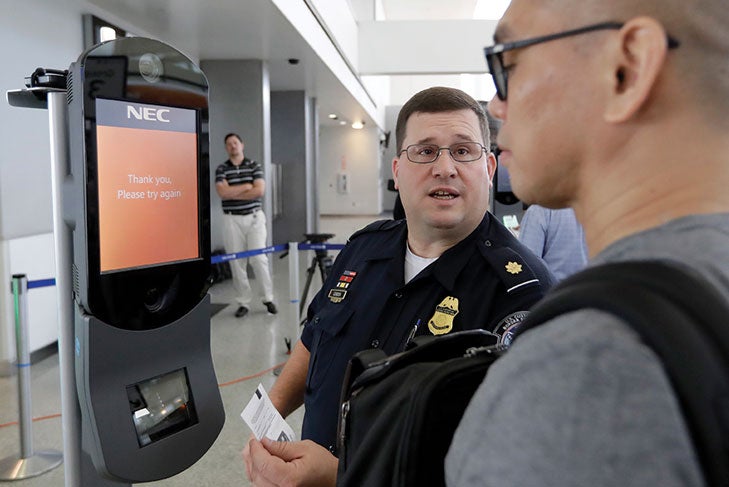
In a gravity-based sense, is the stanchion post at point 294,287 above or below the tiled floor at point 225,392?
above

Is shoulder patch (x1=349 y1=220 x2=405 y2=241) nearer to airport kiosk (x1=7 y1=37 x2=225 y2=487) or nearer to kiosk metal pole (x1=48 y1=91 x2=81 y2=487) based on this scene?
airport kiosk (x1=7 y1=37 x2=225 y2=487)

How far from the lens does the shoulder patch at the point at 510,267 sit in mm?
1363

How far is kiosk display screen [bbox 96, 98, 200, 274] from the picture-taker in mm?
1355

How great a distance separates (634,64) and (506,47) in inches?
6.2

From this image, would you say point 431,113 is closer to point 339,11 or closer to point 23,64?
point 23,64

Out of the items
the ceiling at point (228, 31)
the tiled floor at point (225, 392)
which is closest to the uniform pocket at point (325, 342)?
the tiled floor at point (225, 392)

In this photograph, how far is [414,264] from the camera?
1620 mm

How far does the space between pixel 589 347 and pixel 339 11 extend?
908cm

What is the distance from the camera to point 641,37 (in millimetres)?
546

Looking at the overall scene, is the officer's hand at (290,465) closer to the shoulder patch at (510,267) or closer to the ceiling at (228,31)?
the shoulder patch at (510,267)

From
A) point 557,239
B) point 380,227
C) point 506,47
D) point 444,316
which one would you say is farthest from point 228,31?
point 506,47

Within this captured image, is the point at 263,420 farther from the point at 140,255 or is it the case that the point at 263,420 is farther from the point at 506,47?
the point at 506,47

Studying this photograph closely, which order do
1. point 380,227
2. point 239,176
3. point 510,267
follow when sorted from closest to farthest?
point 510,267, point 380,227, point 239,176

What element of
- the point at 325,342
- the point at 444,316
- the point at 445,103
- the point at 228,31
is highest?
the point at 228,31
